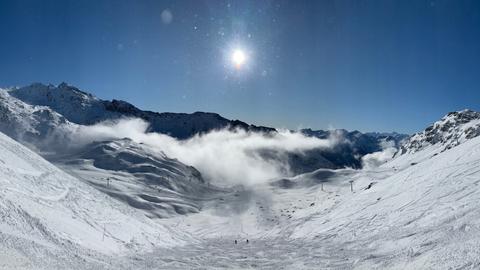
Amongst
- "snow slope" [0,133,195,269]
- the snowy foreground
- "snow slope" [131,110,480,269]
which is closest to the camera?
"snow slope" [0,133,195,269]

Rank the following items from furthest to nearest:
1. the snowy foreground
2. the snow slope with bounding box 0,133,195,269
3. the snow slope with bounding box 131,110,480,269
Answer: the snow slope with bounding box 131,110,480,269 → the snowy foreground → the snow slope with bounding box 0,133,195,269

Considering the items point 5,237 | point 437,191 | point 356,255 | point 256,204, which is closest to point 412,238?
point 356,255

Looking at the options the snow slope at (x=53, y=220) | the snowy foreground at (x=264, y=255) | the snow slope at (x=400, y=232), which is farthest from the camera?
the snow slope at (x=400, y=232)

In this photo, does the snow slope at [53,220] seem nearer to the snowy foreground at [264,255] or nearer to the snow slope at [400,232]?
the snowy foreground at [264,255]

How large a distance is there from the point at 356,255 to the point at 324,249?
428 inches

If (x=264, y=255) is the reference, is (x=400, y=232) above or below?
above

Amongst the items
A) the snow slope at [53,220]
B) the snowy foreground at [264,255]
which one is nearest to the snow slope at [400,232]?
the snowy foreground at [264,255]

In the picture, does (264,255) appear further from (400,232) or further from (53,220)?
(53,220)

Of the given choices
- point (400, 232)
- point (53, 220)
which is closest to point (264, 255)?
point (400, 232)

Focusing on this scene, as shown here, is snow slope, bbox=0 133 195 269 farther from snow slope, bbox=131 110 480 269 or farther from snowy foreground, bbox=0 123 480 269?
snow slope, bbox=131 110 480 269

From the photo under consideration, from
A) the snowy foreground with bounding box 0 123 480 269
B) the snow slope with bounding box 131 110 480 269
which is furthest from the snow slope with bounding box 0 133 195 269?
the snow slope with bounding box 131 110 480 269

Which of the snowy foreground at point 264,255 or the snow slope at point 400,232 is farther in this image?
the snow slope at point 400,232

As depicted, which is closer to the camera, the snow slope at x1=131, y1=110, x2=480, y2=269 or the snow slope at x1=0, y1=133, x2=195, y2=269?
the snow slope at x1=0, y1=133, x2=195, y2=269

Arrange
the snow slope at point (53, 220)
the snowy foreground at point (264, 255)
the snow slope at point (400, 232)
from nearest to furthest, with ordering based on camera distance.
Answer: the snow slope at point (53, 220), the snowy foreground at point (264, 255), the snow slope at point (400, 232)
